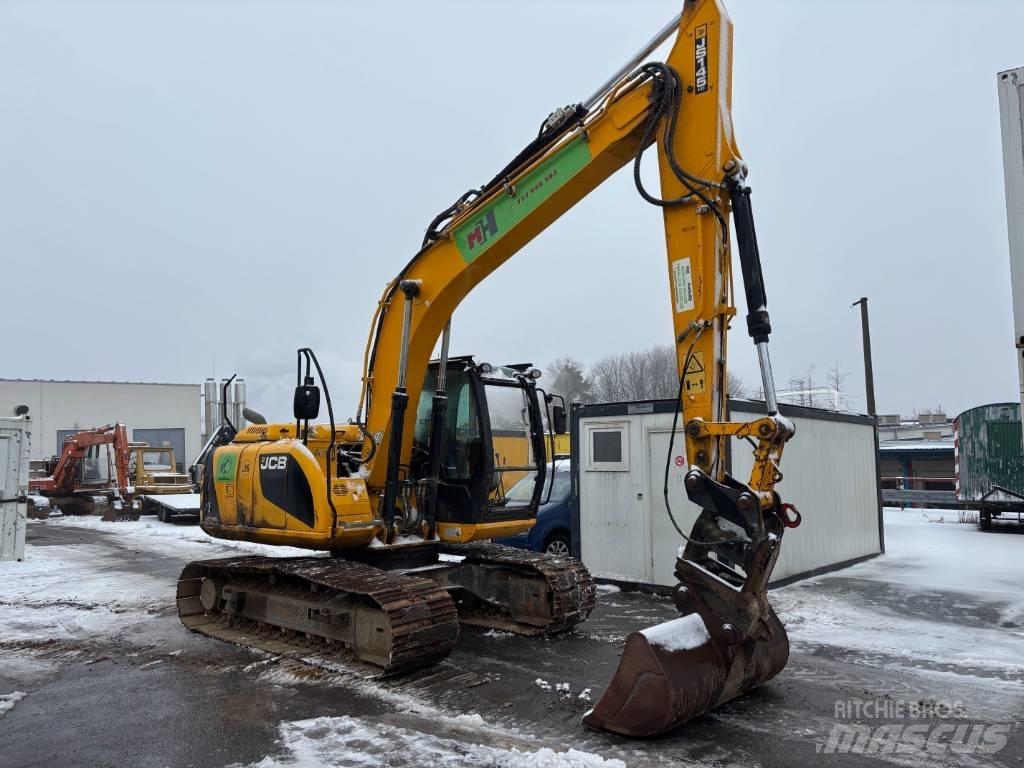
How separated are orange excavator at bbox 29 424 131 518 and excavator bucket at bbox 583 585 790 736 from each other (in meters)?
20.8

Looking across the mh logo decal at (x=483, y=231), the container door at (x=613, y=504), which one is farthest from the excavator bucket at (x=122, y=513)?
the mh logo decal at (x=483, y=231)

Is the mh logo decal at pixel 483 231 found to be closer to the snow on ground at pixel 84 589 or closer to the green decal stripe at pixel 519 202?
the green decal stripe at pixel 519 202

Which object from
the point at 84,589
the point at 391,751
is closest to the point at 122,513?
the point at 84,589

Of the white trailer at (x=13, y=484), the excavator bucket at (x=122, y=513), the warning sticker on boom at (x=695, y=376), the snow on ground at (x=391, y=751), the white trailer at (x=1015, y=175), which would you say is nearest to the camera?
the white trailer at (x=1015, y=175)

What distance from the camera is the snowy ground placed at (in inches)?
187

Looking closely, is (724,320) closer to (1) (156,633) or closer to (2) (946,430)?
(1) (156,633)

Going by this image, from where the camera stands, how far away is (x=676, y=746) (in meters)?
4.77

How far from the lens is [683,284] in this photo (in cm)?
563

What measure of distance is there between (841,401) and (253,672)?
11569mm

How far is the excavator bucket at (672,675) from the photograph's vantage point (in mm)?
4809

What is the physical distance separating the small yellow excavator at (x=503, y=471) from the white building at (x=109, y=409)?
123 feet

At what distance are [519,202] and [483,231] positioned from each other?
1.47ft

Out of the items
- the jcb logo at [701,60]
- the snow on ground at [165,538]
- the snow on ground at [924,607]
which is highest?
the jcb logo at [701,60]

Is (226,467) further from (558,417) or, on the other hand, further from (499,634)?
(558,417)
